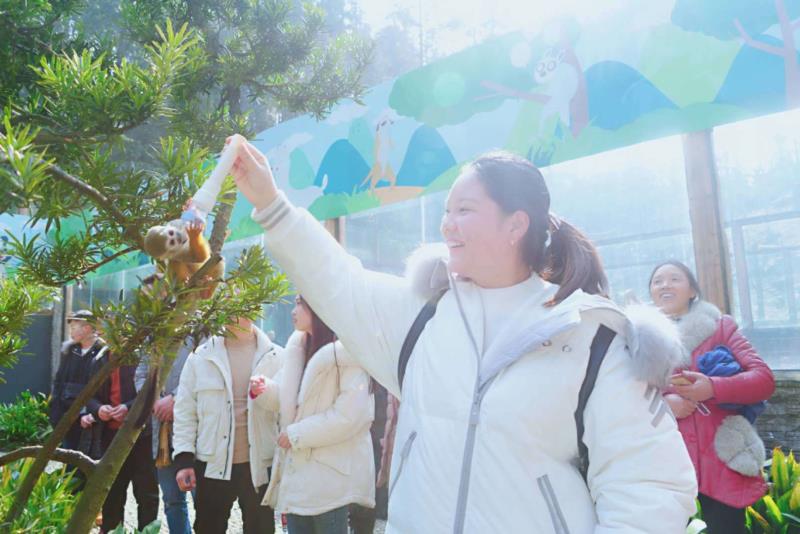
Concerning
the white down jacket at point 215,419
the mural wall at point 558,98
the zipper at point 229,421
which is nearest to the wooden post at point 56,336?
the mural wall at point 558,98

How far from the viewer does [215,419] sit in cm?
354

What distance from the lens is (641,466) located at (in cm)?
121

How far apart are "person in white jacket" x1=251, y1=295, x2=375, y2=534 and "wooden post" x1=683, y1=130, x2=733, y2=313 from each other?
86.4 inches

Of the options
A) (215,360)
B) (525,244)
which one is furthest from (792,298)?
(215,360)

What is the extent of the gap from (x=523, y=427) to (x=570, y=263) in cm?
43

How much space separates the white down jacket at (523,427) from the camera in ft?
4.00

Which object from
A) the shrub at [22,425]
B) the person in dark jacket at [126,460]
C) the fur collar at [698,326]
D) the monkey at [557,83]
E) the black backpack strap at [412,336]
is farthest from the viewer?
the shrub at [22,425]

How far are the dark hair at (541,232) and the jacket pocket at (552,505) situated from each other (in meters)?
0.39

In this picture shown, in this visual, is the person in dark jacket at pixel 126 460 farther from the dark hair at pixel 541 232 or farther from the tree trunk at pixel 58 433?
the dark hair at pixel 541 232

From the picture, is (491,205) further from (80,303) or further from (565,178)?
(565,178)

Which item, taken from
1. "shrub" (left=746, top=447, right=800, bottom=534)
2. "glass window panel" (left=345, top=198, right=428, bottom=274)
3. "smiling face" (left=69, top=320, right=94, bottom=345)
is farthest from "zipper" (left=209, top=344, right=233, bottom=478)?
"shrub" (left=746, top=447, right=800, bottom=534)

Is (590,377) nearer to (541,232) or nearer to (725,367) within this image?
(541,232)

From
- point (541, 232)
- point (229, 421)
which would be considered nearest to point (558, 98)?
point (229, 421)

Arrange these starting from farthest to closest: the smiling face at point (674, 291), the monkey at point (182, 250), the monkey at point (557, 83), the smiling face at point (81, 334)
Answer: the smiling face at point (81, 334)
the monkey at point (557, 83)
the smiling face at point (674, 291)
the monkey at point (182, 250)
